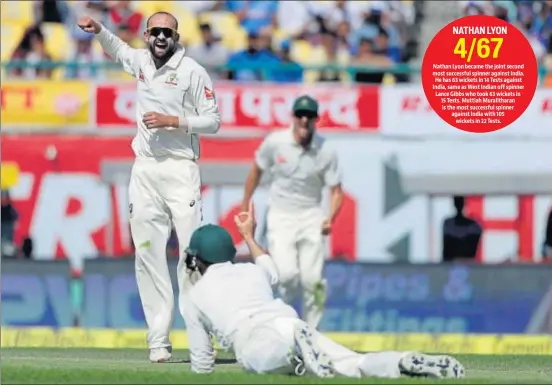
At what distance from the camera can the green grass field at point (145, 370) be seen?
821 cm

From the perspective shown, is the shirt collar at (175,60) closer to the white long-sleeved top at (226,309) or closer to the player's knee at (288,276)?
the white long-sleeved top at (226,309)

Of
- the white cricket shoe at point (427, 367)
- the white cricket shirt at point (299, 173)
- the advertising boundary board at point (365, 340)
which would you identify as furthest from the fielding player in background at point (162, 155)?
the advertising boundary board at point (365, 340)

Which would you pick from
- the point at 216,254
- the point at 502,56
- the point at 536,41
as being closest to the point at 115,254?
the point at 536,41

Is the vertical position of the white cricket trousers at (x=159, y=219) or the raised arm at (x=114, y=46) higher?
the raised arm at (x=114, y=46)

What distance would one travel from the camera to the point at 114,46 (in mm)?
10234

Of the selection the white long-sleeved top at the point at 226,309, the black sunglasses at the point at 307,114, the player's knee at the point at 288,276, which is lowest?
the player's knee at the point at 288,276

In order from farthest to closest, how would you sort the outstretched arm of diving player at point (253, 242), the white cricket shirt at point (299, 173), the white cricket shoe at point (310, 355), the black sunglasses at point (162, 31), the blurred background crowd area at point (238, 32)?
the blurred background crowd area at point (238, 32)
the white cricket shirt at point (299, 173)
the black sunglasses at point (162, 31)
the outstretched arm of diving player at point (253, 242)
the white cricket shoe at point (310, 355)

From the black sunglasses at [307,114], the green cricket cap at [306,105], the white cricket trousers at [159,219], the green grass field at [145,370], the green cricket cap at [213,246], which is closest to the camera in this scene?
the green grass field at [145,370]

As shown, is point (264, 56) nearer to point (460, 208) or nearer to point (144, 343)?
point (460, 208)

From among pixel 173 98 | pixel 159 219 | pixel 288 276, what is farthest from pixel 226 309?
pixel 288 276

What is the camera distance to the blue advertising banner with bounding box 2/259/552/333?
610 inches

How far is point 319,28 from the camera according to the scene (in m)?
19.4

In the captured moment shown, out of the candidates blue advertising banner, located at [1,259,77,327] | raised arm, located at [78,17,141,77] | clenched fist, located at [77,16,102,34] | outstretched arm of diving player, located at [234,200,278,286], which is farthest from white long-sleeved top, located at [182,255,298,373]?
blue advertising banner, located at [1,259,77,327]

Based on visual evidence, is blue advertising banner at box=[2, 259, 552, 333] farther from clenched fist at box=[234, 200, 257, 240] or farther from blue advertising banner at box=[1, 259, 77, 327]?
clenched fist at box=[234, 200, 257, 240]
